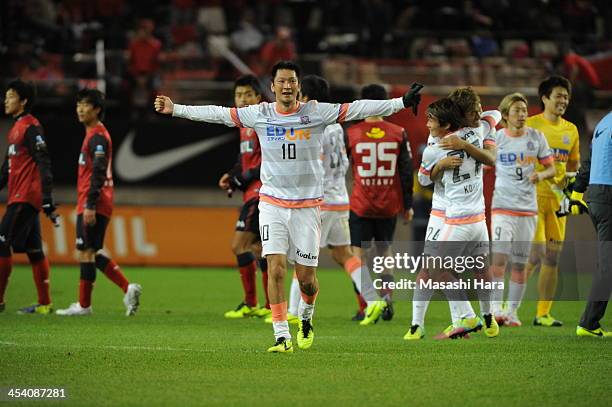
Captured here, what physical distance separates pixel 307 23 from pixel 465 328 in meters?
14.7

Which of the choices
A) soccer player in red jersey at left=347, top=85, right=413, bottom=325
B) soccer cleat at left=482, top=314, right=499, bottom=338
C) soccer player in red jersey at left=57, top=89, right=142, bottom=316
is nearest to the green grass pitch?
soccer cleat at left=482, top=314, right=499, bottom=338

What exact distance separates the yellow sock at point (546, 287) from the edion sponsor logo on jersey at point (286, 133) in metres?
4.12

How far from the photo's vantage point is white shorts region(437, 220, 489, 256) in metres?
9.79

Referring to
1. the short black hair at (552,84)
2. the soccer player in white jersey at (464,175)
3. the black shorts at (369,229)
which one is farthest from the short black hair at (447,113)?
the black shorts at (369,229)

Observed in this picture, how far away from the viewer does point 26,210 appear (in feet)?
40.7

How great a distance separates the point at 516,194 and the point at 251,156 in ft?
9.47

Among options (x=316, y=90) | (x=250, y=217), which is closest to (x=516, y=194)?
(x=316, y=90)

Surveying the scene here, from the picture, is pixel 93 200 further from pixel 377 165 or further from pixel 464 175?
pixel 464 175

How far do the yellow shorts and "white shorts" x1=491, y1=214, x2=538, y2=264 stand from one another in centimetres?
26

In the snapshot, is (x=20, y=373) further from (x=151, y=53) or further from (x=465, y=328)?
(x=151, y=53)

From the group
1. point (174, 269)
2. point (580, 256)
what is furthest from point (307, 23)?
point (580, 256)

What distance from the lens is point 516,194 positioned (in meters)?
11.9

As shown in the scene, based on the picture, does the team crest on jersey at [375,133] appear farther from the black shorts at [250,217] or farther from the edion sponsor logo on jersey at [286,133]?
the edion sponsor logo on jersey at [286,133]

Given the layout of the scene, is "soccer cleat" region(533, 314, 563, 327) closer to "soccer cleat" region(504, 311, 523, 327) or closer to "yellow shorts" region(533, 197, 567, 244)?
"soccer cleat" region(504, 311, 523, 327)
